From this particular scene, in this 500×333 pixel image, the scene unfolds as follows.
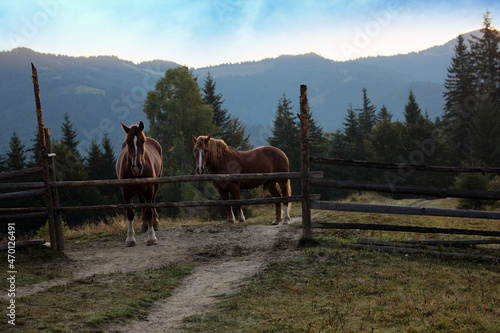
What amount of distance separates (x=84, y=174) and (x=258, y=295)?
142 feet

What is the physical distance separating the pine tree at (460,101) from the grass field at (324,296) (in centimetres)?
4057

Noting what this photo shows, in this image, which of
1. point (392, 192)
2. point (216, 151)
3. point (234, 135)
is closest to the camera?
point (392, 192)

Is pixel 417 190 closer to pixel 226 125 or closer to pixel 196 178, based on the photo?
pixel 196 178

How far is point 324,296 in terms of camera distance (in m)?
4.91

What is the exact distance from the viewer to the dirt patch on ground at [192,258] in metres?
4.84

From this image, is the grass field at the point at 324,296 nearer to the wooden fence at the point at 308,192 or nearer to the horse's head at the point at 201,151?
the wooden fence at the point at 308,192

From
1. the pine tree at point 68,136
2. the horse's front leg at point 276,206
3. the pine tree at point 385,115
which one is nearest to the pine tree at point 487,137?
the pine tree at point 385,115

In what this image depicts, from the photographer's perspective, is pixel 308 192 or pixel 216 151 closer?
pixel 308 192

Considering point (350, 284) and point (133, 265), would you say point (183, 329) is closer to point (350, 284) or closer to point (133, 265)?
point (350, 284)

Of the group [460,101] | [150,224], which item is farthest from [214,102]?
[150,224]

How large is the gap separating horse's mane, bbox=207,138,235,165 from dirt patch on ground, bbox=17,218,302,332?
6.94 feet

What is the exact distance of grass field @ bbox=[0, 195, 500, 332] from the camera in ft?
Answer: 12.8

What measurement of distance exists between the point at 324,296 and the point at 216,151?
7279mm

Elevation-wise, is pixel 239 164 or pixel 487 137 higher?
pixel 239 164
